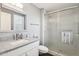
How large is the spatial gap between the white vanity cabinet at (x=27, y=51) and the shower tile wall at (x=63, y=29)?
25 centimetres

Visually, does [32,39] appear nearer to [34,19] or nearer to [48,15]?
[34,19]

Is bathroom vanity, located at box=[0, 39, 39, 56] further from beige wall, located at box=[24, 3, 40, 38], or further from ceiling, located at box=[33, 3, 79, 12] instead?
ceiling, located at box=[33, 3, 79, 12]

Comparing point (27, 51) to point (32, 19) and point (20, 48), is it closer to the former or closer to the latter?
point (20, 48)

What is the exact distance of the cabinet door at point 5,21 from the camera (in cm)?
117

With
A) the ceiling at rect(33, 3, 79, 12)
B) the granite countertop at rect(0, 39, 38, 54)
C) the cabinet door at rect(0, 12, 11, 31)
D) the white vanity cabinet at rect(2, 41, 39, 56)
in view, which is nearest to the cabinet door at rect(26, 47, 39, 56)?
the white vanity cabinet at rect(2, 41, 39, 56)

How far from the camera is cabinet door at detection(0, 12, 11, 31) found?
1173mm

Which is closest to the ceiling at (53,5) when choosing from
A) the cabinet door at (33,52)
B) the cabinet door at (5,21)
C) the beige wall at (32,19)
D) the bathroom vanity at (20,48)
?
the beige wall at (32,19)

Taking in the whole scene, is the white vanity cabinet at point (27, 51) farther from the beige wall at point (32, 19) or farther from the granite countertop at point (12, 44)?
the beige wall at point (32, 19)

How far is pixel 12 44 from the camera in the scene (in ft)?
3.85

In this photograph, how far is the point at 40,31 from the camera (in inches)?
56.8

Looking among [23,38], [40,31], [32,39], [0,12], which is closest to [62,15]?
[40,31]

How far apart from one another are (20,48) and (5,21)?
17.6 inches

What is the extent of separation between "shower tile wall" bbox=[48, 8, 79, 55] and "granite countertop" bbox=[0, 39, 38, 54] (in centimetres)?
37

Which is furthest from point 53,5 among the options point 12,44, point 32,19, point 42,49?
point 12,44
